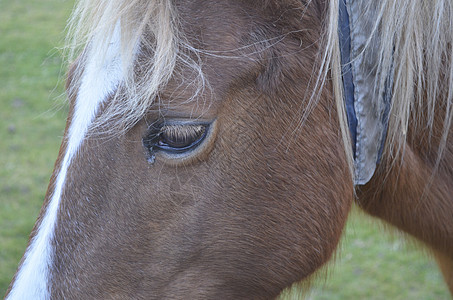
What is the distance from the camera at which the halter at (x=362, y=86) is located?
1452mm

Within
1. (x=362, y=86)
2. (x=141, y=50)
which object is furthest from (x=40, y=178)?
(x=362, y=86)

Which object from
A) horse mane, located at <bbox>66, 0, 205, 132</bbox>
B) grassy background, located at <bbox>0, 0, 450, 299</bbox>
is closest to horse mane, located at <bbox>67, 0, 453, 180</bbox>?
horse mane, located at <bbox>66, 0, 205, 132</bbox>

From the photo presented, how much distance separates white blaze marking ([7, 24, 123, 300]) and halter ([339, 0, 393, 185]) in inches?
26.0

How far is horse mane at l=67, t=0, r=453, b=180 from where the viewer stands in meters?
A: 1.38

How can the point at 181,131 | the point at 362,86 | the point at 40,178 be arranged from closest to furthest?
1. the point at 181,131
2. the point at 362,86
3. the point at 40,178

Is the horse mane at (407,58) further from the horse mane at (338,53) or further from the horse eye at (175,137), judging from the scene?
the horse eye at (175,137)

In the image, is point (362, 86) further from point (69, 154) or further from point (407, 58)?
point (69, 154)

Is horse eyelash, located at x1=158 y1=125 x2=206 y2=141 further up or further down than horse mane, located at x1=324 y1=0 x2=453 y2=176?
further down

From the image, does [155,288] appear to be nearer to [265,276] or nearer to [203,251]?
[203,251]

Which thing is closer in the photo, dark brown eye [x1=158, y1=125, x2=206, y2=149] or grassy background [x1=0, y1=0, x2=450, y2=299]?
dark brown eye [x1=158, y1=125, x2=206, y2=149]

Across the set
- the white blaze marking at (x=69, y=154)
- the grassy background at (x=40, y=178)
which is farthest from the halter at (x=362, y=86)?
the white blaze marking at (x=69, y=154)

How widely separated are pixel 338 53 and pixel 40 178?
4201mm

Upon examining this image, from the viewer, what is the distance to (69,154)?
143cm

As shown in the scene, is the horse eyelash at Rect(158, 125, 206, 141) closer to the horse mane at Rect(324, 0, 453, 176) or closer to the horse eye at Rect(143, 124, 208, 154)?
the horse eye at Rect(143, 124, 208, 154)
